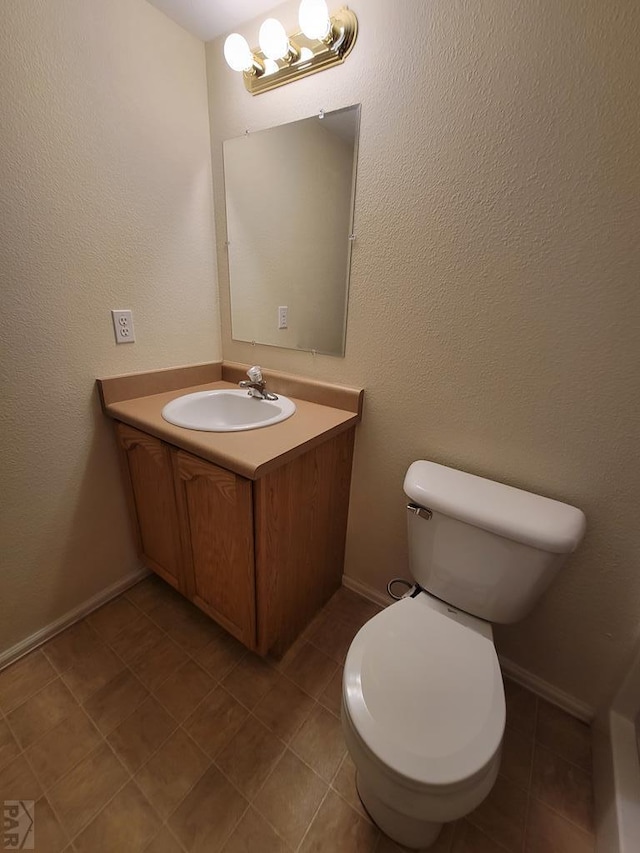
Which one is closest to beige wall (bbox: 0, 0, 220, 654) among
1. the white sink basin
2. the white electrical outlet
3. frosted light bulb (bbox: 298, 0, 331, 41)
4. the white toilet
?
the white electrical outlet

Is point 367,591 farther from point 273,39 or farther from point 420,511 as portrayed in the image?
point 273,39

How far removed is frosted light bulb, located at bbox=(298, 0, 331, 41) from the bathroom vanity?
1038 millimetres

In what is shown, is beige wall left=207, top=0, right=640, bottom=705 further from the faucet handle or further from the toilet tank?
the faucet handle

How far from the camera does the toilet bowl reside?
26.7 inches

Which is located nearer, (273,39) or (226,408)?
(273,39)

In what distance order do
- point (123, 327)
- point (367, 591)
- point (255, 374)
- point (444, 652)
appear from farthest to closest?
point (367, 591) < point (255, 374) < point (123, 327) < point (444, 652)

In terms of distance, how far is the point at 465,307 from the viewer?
104cm

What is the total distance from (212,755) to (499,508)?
3.61 feet

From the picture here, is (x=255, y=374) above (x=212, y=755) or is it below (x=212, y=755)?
above

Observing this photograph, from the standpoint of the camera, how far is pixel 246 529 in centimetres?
103

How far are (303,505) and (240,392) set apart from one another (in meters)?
0.59

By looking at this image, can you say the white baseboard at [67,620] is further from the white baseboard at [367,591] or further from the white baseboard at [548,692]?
the white baseboard at [548,692]

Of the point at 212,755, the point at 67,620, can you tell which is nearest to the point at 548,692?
the point at 212,755

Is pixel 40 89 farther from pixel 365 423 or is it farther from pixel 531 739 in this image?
pixel 531 739
